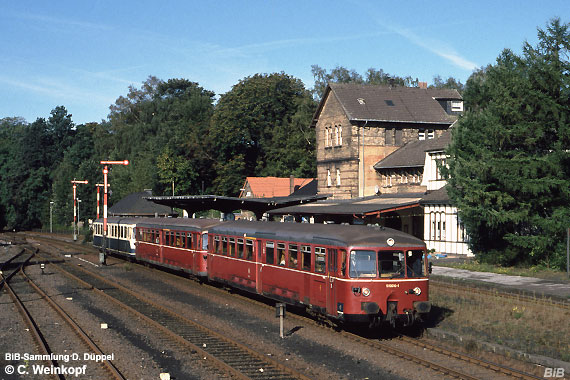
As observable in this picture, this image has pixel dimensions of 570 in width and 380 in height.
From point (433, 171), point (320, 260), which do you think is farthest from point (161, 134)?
point (320, 260)

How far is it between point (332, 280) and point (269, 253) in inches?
172

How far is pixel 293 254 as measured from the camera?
730 inches

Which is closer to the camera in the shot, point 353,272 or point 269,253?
point 353,272

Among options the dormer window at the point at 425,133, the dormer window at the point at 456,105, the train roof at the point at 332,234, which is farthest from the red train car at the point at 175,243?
the dormer window at the point at 456,105

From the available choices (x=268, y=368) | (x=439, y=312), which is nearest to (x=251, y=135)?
(x=439, y=312)

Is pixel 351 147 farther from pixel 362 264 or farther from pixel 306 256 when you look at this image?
pixel 362 264

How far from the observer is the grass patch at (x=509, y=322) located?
15.1 m

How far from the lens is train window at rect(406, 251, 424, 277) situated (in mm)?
15992

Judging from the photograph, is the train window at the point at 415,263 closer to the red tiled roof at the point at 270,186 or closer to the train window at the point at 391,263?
the train window at the point at 391,263

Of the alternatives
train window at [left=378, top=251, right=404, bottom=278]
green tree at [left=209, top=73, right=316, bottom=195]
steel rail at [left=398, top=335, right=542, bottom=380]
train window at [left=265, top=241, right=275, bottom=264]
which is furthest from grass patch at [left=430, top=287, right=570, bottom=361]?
green tree at [left=209, top=73, right=316, bottom=195]

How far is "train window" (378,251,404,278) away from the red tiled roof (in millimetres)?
54209

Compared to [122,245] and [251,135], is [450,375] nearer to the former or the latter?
[122,245]

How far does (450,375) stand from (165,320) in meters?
9.17

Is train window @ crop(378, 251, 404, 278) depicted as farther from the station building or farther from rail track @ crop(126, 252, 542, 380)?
the station building
